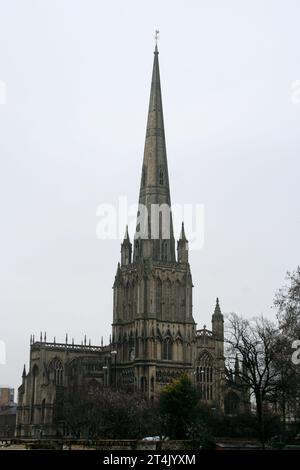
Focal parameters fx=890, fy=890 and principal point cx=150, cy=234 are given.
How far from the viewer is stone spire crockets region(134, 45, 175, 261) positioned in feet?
390

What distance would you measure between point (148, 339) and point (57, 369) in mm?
14104

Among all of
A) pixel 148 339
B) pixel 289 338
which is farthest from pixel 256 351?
pixel 148 339

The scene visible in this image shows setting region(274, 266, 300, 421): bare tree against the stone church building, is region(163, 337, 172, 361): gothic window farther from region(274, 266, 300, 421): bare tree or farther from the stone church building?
region(274, 266, 300, 421): bare tree

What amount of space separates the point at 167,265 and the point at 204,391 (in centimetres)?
1742

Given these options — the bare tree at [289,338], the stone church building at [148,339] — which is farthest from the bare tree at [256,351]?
the stone church building at [148,339]

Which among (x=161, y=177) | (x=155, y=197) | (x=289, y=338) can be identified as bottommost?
(x=289, y=338)

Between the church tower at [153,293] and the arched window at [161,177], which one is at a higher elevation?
the arched window at [161,177]

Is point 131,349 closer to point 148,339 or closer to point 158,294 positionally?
point 148,339

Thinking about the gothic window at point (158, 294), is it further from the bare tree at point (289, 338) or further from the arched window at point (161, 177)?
the bare tree at point (289, 338)

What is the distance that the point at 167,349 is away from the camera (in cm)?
11550

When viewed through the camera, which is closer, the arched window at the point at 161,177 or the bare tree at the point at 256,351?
the bare tree at the point at 256,351

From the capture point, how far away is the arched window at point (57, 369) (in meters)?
118
